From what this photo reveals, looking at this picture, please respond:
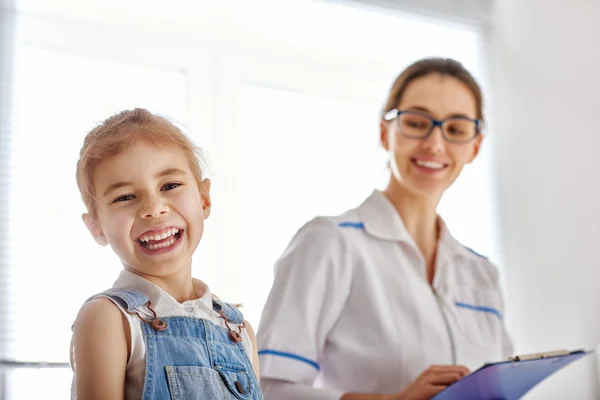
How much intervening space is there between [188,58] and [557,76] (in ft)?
4.45

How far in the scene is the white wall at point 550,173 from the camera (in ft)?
9.32

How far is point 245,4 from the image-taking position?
295 cm

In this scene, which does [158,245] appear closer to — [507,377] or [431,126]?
[507,377]

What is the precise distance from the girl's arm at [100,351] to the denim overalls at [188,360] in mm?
29

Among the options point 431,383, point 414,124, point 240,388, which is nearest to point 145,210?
point 240,388

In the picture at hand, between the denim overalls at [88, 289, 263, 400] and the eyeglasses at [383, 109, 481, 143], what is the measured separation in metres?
0.76

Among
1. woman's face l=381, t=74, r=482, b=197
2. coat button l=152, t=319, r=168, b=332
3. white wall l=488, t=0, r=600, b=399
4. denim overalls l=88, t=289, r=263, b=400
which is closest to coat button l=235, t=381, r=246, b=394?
denim overalls l=88, t=289, r=263, b=400

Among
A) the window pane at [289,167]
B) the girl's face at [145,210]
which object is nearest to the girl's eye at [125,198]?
the girl's face at [145,210]

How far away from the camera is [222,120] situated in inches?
114

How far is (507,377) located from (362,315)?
1.09 feet

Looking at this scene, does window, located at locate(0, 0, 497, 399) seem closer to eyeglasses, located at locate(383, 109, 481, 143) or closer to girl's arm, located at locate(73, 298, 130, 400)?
eyeglasses, located at locate(383, 109, 481, 143)

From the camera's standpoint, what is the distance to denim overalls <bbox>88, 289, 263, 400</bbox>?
94 cm

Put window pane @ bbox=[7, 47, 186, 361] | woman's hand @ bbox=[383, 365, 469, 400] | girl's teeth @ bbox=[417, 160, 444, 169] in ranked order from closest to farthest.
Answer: woman's hand @ bbox=[383, 365, 469, 400] < girl's teeth @ bbox=[417, 160, 444, 169] < window pane @ bbox=[7, 47, 186, 361]

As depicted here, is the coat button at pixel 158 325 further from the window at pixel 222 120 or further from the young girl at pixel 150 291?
the window at pixel 222 120
